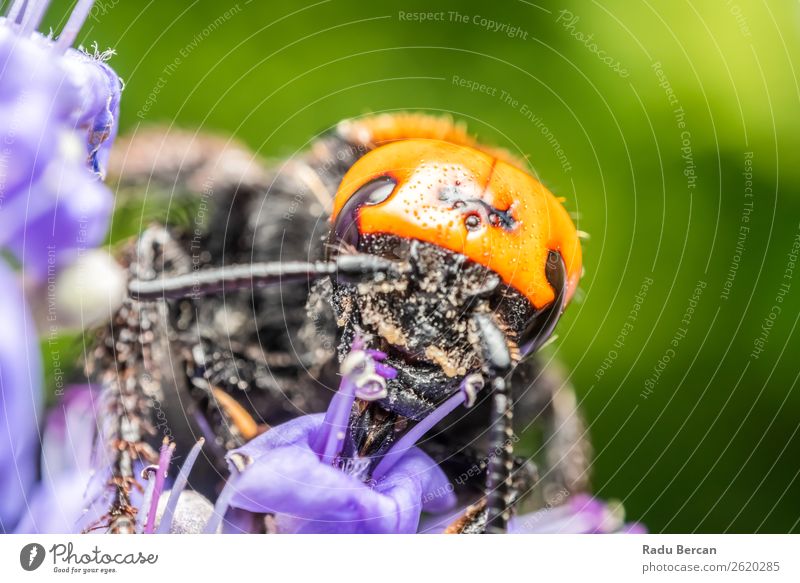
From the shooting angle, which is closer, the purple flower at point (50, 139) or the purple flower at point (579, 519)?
the purple flower at point (50, 139)

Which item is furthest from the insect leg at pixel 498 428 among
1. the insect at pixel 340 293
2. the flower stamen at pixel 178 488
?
the flower stamen at pixel 178 488

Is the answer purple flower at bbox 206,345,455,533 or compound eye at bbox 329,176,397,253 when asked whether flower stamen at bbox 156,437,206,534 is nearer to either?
purple flower at bbox 206,345,455,533

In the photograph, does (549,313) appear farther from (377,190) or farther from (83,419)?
(83,419)

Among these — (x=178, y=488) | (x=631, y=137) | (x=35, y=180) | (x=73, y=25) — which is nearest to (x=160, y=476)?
(x=178, y=488)

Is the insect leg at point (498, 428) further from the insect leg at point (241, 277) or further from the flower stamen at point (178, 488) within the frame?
the flower stamen at point (178, 488)

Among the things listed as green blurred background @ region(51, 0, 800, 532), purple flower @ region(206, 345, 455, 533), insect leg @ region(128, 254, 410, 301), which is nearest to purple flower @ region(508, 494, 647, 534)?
green blurred background @ region(51, 0, 800, 532)

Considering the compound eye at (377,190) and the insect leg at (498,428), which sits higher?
the compound eye at (377,190)

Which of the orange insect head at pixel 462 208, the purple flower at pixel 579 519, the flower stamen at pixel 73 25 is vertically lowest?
the purple flower at pixel 579 519
